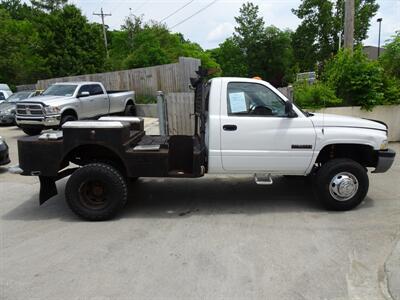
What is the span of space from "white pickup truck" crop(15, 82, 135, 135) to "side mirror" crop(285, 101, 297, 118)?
9.71 meters

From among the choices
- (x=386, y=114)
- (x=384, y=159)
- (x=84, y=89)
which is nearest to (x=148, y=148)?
(x=384, y=159)

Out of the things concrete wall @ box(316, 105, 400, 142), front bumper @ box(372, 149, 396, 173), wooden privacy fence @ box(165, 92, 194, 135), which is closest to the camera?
front bumper @ box(372, 149, 396, 173)

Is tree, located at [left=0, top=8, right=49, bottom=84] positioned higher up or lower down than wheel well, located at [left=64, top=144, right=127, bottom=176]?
higher up

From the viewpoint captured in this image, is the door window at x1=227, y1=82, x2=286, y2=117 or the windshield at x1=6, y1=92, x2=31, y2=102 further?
the windshield at x1=6, y1=92, x2=31, y2=102

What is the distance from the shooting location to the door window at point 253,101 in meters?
5.88

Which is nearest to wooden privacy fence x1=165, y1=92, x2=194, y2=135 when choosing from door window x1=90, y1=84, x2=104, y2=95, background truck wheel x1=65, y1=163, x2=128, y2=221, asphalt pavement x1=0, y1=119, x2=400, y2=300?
door window x1=90, y1=84, x2=104, y2=95

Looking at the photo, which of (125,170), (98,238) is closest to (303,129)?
(125,170)

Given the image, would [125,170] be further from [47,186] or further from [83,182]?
[47,186]

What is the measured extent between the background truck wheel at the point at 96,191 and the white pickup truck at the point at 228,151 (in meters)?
0.01

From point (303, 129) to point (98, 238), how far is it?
324 centimetres

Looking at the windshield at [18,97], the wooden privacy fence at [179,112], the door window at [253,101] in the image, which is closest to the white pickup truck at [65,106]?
the wooden privacy fence at [179,112]

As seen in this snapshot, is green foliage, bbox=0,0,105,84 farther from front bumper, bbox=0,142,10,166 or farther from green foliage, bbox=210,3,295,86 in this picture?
front bumper, bbox=0,142,10,166

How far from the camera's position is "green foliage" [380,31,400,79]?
12.5m

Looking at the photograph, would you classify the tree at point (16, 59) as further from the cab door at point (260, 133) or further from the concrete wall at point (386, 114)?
the cab door at point (260, 133)
